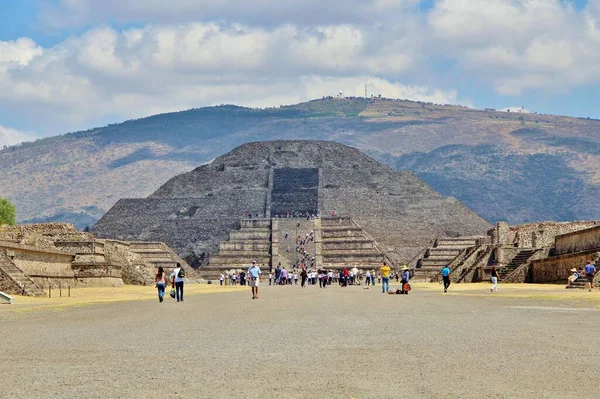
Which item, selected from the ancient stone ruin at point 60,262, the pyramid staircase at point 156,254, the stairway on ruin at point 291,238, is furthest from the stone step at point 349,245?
the ancient stone ruin at point 60,262

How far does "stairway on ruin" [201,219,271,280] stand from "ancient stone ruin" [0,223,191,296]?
12536mm

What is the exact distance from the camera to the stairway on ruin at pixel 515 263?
52066 millimetres

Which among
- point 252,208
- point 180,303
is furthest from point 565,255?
point 252,208

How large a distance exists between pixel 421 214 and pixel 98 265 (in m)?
47.9

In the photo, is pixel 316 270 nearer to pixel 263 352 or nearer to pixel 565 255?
pixel 565 255

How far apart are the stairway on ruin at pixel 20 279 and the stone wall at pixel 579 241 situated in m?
21.2

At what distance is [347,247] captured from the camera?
80.2m

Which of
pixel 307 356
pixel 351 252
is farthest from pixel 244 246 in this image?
pixel 307 356

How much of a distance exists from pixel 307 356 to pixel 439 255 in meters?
63.8

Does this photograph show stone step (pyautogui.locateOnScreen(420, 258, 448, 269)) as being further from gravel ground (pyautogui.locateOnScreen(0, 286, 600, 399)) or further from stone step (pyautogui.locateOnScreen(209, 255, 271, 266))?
gravel ground (pyautogui.locateOnScreen(0, 286, 600, 399))

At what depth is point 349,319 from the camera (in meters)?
21.9

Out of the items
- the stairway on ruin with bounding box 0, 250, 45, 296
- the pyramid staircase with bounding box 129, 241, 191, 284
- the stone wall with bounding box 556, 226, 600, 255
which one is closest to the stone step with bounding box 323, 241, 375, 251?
the pyramid staircase with bounding box 129, 241, 191, 284

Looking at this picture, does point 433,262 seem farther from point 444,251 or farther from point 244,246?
point 244,246

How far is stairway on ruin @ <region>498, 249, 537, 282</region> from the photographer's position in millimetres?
52066
